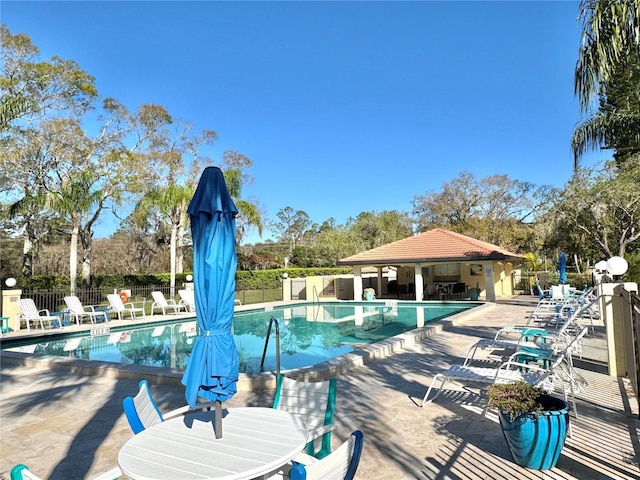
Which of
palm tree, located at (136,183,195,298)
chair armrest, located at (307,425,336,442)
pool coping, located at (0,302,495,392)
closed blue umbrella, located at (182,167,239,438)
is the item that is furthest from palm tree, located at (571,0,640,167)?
palm tree, located at (136,183,195,298)

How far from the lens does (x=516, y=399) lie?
138 inches

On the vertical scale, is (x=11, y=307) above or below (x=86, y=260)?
below

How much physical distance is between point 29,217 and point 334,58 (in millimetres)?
18872

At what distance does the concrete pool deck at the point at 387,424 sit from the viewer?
3.57 metres

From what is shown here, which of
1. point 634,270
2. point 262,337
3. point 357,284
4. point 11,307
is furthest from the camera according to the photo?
point 357,284

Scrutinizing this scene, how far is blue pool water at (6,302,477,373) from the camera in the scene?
10008 mm

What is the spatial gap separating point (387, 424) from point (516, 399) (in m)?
1.58

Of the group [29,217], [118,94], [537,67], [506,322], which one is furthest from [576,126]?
[29,217]

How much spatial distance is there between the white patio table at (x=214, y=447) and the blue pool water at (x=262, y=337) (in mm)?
5468

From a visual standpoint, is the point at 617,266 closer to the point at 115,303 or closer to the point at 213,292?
the point at 213,292

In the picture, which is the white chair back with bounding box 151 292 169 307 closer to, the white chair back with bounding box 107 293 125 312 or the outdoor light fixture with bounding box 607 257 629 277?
the white chair back with bounding box 107 293 125 312

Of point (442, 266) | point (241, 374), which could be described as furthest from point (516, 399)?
point (442, 266)

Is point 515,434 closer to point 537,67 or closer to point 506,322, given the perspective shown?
point 506,322

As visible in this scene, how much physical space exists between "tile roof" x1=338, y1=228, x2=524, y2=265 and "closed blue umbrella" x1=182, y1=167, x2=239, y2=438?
17972mm
